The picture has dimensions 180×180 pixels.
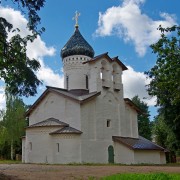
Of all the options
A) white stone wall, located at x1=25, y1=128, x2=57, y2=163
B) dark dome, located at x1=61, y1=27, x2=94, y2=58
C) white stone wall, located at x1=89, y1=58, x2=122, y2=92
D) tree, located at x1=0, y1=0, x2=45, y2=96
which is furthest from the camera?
dark dome, located at x1=61, y1=27, x2=94, y2=58

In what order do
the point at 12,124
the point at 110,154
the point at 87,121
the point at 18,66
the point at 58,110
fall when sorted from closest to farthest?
the point at 18,66, the point at 87,121, the point at 110,154, the point at 58,110, the point at 12,124

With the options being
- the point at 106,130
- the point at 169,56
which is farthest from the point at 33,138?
the point at 169,56

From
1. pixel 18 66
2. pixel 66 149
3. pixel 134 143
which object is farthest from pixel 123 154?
pixel 18 66

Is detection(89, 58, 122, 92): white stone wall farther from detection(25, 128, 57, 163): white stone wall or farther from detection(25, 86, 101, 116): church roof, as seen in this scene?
detection(25, 128, 57, 163): white stone wall

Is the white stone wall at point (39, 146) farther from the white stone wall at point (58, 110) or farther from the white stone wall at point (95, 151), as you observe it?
the white stone wall at point (95, 151)

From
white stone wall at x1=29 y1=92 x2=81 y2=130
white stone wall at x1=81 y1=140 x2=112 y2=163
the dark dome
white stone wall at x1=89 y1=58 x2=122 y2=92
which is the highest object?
the dark dome

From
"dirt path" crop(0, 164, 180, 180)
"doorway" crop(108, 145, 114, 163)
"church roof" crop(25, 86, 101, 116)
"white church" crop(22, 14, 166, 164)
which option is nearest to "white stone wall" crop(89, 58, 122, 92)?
"white church" crop(22, 14, 166, 164)

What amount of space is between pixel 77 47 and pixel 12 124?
17815mm

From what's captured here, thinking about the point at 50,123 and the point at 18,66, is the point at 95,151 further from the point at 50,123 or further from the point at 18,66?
the point at 18,66

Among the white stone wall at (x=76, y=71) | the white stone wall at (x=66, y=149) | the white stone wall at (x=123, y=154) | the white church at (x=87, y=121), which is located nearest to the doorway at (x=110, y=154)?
the white church at (x=87, y=121)

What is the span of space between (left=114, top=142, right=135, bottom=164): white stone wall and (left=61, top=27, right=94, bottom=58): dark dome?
10378 mm

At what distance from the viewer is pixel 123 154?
2923 centimetres

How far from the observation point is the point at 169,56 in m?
Result: 17.6

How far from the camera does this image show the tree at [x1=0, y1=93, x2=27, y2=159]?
148 feet
